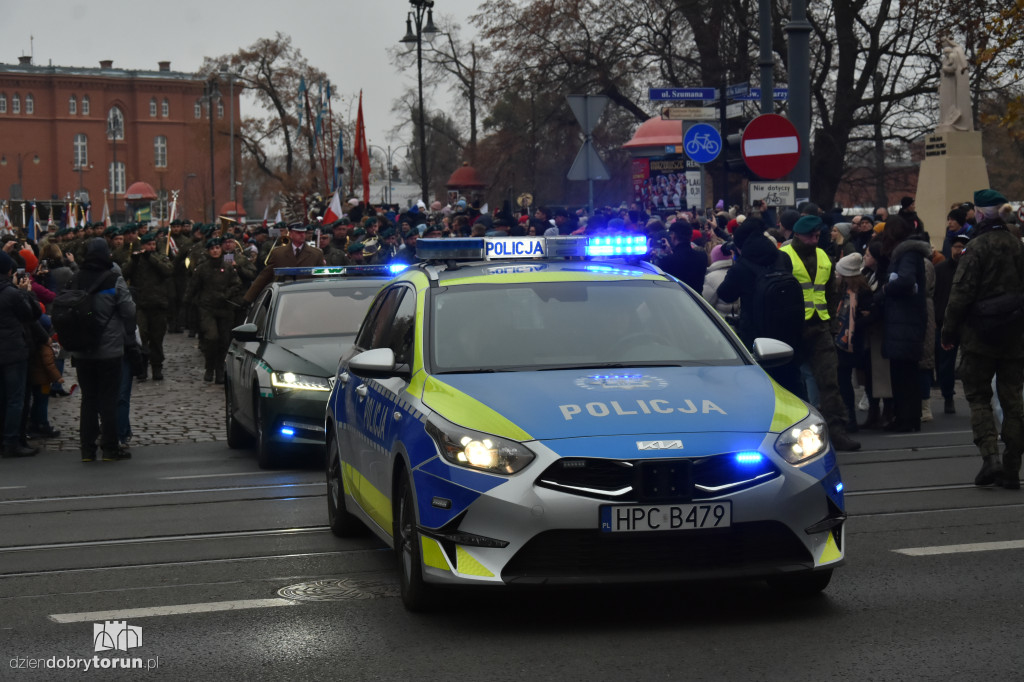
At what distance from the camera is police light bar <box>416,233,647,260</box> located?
333 inches

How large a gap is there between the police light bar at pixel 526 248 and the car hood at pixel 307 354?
4064 millimetres

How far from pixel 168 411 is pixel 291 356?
561 cm

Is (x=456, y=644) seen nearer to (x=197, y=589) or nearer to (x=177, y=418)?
(x=197, y=589)

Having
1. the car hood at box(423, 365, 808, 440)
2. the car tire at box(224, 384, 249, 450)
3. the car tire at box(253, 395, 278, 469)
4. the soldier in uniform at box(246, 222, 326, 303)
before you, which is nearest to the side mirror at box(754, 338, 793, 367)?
the car hood at box(423, 365, 808, 440)

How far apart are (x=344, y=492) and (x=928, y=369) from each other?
24.5 feet

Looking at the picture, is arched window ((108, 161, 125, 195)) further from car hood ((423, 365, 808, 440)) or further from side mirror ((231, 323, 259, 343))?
car hood ((423, 365, 808, 440))

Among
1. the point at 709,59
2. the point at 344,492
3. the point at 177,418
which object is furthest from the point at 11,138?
the point at 344,492

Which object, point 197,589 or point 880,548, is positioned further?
point 880,548

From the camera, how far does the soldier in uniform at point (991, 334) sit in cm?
991

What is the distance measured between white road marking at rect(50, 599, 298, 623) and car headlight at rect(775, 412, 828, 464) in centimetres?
233

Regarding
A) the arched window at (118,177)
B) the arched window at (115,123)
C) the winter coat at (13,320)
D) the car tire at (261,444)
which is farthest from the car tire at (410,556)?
the arched window at (118,177)

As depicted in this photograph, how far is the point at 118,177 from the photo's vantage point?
13275 cm

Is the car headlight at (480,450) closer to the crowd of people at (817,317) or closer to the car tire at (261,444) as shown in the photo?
the crowd of people at (817,317)

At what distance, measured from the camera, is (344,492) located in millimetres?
8508
